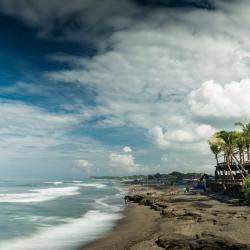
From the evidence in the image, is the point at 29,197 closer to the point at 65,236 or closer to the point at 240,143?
the point at 240,143

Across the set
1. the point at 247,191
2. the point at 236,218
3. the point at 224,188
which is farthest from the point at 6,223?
the point at 224,188

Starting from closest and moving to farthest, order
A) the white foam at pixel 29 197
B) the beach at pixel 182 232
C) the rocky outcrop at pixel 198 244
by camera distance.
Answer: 1. the rocky outcrop at pixel 198 244
2. the beach at pixel 182 232
3. the white foam at pixel 29 197

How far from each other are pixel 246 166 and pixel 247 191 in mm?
21863

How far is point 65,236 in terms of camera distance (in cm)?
3044

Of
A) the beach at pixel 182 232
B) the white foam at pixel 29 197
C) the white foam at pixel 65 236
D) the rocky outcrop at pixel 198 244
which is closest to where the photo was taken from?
the rocky outcrop at pixel 198 244

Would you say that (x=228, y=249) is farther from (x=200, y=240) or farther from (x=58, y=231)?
(x=58, y=231)

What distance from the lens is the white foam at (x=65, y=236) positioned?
2661cm

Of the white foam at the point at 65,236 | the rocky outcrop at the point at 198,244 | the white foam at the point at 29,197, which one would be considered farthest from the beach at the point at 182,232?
the white foam at the point at 29,197

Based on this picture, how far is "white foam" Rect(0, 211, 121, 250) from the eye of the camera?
26.6 meters

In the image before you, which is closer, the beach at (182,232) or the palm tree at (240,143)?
the beach at (182,232)

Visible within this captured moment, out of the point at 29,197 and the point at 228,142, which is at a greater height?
the point at 228,142

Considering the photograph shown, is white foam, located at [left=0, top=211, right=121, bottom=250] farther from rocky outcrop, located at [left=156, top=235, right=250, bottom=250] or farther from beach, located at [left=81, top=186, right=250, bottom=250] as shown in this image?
rocky outcrop, located at [left=156, top=235, right=250, bottom=250]

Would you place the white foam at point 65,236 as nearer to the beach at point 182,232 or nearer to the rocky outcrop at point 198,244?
the beach at point 182,232

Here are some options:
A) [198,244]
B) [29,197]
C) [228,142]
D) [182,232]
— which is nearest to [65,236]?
[182,232]
